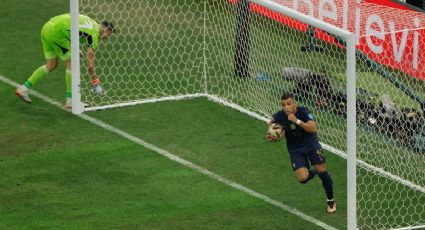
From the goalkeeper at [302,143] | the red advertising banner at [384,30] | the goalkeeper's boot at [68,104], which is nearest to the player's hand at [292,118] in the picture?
the goalkeeper at [302,143]

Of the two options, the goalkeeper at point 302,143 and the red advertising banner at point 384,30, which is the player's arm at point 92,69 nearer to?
the red advertising banner at point 384,30

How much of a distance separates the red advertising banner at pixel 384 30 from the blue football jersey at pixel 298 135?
6.38 ft

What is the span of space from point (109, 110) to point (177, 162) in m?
2.63

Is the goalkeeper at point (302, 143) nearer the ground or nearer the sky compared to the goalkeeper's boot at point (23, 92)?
nearer the sky

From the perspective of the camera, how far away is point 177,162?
19172 millimetres

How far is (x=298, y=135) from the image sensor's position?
57.5ft

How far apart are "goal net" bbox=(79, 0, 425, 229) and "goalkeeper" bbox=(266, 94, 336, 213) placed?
714 mm

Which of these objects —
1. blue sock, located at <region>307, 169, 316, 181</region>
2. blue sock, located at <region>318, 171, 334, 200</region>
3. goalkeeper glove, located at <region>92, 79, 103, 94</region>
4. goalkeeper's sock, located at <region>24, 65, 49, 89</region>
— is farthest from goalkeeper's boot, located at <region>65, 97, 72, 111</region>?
blue sock, located at <region>318, 171, 334, 200</region>

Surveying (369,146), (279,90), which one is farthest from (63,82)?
(369,146)

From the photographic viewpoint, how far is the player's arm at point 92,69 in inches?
819

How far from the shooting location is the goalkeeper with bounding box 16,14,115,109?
68.2ft

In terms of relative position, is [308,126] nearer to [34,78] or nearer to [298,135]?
[298,135]

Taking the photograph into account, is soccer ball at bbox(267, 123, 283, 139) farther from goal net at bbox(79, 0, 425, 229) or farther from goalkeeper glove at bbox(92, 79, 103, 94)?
goalkeeper glove at bbox(92, 79, 103, 94)

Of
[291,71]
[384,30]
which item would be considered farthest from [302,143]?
[291,71]
